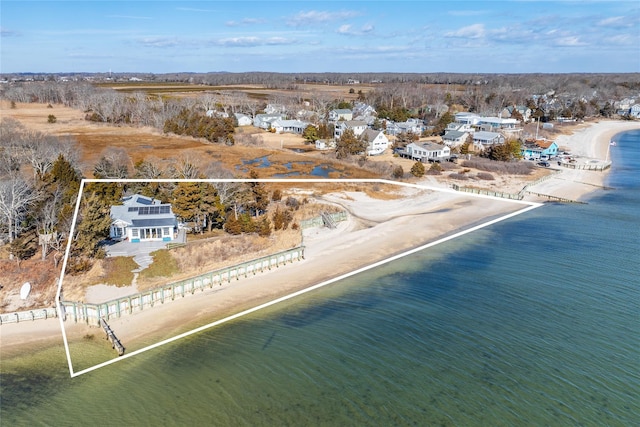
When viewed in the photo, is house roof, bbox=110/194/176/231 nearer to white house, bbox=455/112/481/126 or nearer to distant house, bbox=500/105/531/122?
white house, bbox=455/112/481/126

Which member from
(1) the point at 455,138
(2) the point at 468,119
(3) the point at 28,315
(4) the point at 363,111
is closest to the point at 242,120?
(4) the point at 363,111

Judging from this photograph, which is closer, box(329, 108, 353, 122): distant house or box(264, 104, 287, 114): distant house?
box(329, 108, 353, 122): distant house

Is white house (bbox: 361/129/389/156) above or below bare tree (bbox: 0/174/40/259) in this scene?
→ above

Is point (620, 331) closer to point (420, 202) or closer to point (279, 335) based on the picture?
point (279, 335)

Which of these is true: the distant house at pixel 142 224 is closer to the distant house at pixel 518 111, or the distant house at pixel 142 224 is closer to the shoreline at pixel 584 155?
the shoreline at pixel 584 155

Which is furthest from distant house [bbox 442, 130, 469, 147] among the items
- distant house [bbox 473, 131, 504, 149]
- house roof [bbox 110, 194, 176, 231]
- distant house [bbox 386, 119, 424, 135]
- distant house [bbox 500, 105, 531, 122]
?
house roof [bbox 110, 194, 176, 231]

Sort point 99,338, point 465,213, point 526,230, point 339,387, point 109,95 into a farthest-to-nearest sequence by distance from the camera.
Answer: point 109,95 < point 465,213 < point 526,230 < point 99,338 < point 339,387

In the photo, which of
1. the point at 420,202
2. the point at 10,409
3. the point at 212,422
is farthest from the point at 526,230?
the point at 10,409
